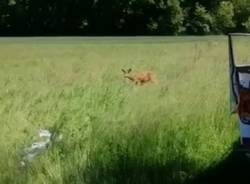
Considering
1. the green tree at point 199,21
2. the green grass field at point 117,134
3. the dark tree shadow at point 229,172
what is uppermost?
the green tree at point 199,21

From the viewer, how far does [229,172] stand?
7.86 meters

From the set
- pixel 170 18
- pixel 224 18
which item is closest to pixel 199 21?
pixel 170 18

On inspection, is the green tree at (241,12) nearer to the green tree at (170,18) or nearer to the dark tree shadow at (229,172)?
the green tree at (170,18)

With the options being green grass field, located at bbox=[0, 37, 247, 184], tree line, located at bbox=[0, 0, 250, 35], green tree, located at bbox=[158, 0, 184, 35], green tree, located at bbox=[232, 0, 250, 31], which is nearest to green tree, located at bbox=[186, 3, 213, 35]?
tree line, located at bbox=[0, 0, 250, 35]

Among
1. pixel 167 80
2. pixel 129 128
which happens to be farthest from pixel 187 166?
pixel 167 80

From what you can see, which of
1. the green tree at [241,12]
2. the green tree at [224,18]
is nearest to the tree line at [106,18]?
the green tree at [224,18]

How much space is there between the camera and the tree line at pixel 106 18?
189ft

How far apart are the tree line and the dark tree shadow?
160ft

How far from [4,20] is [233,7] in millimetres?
18507

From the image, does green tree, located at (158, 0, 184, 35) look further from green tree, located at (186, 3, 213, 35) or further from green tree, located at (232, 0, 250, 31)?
green tree, located at (232, 0, 250, 31)

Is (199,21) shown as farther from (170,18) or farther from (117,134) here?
(117,134)

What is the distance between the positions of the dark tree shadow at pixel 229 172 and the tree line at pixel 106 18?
48.8 m

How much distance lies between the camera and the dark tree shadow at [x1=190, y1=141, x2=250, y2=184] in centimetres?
765

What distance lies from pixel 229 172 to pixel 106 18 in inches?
2002
